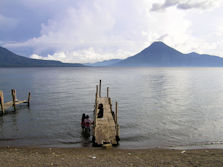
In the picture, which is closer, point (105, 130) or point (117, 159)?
point (117, 159)

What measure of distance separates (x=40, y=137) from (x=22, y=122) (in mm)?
6271

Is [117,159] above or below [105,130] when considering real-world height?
below

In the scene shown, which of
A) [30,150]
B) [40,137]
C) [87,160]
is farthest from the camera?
[40,137]

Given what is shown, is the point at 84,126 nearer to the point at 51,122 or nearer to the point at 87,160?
the point at 51,122

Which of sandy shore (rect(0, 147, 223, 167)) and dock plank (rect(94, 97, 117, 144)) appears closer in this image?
sandy shore (rect(0, 147, 223, 167))

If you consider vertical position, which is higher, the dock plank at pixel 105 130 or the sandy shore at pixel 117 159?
the dock plank at pixel 105 130

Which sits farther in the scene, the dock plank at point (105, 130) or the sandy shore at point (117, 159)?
the dock plank at point (105, 130)

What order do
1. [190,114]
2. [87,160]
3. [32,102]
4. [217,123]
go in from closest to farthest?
[87,160] → [217,123] → [190,114] → [32,102]

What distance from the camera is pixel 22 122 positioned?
23.3 meters

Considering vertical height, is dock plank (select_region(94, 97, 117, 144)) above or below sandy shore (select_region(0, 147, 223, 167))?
above

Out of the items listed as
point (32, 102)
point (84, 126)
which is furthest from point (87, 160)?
point (32, 102)

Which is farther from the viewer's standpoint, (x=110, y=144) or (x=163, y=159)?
(x=110, y=144)

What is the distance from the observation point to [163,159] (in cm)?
1234

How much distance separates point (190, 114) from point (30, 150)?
69.3ft
